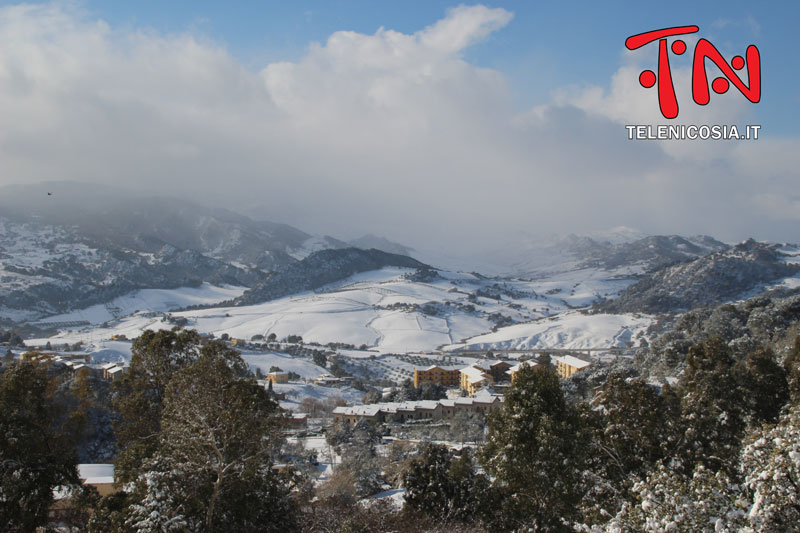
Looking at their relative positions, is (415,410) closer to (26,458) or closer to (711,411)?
(711,411)

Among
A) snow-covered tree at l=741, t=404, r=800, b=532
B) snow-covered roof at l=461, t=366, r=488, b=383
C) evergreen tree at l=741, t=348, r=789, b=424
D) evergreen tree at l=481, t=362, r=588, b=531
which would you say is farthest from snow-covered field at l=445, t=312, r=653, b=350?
snow-covered tree at l=741, t=404, r=800, b=532

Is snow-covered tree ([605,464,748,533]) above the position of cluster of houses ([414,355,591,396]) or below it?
above

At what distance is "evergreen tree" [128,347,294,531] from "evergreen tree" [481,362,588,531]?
21.9 ft

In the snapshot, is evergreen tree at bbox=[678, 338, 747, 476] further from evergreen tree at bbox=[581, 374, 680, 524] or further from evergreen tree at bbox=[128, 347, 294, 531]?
evergreen tree at bbox=[128, 347, 294, 531]

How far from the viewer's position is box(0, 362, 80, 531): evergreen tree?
46.5 ft

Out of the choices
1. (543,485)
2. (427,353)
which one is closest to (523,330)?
(427,353)

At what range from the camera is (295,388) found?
80.9 metres

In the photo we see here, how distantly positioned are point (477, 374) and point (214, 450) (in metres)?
69.7

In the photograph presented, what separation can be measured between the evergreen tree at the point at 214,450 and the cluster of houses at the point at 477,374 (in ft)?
209

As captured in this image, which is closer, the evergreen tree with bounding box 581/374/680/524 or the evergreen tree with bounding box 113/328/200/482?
the evergreen tree with bounding box 581/374/680/524

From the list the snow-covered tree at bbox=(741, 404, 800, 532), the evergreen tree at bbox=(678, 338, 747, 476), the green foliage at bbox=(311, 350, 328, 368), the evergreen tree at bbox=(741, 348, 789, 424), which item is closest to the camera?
the snow-covered tree at bbox=(741, 404, 800, 532)

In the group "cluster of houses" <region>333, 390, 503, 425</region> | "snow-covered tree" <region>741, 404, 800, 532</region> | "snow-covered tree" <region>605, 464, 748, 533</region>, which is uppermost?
"snow-covered tree" <region>741, 404, 800, 532</region>

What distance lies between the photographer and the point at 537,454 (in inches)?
602

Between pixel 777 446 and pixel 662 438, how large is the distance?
8655 millimetres
